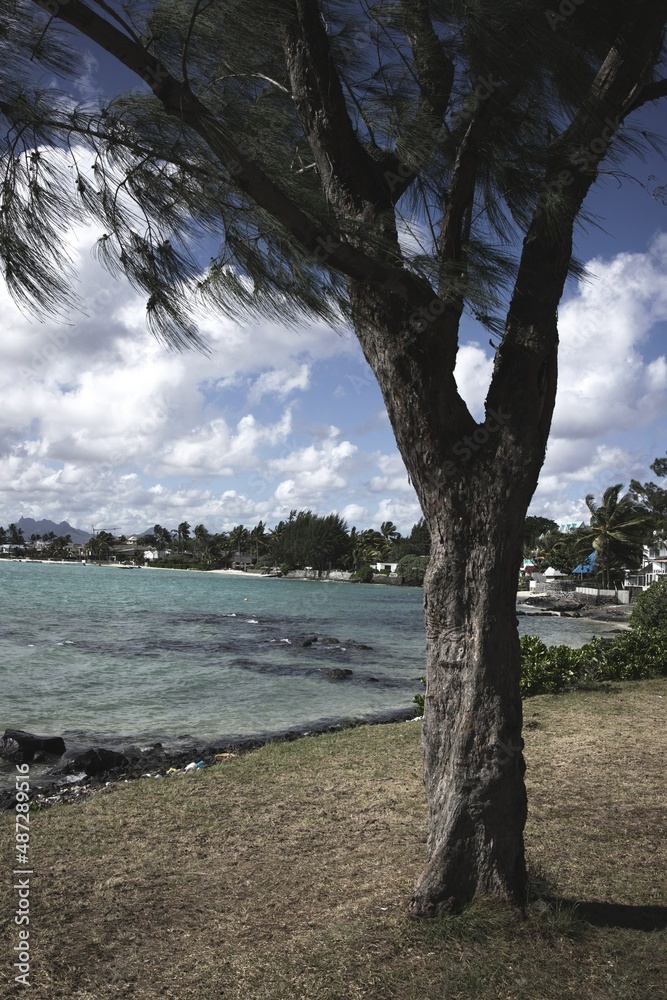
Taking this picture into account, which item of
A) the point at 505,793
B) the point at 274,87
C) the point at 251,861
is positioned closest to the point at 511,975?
the point at 505,793

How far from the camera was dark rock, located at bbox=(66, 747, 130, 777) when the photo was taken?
8.65 m

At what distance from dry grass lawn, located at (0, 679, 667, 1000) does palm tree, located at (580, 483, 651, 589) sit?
4687 centimetres

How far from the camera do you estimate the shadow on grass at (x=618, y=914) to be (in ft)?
Result: 12.3

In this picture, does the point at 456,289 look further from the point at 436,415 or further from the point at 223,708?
the point at 223,708

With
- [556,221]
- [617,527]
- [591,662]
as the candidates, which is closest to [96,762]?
[556,221]

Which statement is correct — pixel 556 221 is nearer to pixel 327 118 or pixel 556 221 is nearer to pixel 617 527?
pixel 327 118

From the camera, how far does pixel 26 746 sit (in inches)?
369

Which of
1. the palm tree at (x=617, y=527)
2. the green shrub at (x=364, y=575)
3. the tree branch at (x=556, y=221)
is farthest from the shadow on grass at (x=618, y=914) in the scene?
the green shrub at (x=364, y=575)

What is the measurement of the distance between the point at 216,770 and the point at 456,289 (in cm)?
594

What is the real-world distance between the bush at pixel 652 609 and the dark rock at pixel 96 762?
11840 millimetres

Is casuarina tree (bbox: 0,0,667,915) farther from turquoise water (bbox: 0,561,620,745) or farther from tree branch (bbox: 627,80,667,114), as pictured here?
turquoise water (bbox: 0,561,620,745)

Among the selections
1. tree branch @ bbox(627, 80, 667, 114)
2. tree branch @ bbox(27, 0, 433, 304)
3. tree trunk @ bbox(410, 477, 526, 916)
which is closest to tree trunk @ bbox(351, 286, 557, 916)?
tree trunk @ bbox(410, 477, 526, 916)

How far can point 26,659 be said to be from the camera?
62.7 feet

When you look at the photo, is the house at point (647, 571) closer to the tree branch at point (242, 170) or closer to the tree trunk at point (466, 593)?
the tree trunk at point (466, 593)
